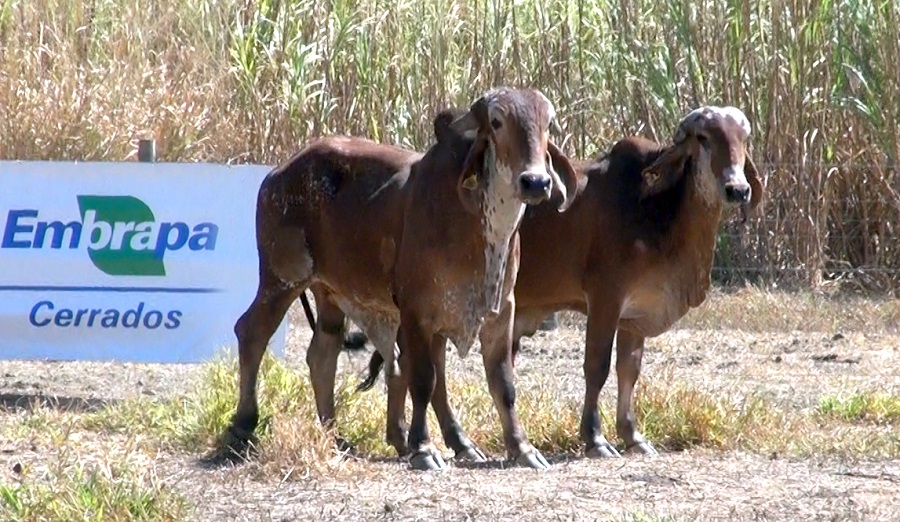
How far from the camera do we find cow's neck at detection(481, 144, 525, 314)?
7387 mm

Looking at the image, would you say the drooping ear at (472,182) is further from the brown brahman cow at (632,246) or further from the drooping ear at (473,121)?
the brown brahman cow at (632,246)

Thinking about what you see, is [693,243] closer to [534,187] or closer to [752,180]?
[752,180]

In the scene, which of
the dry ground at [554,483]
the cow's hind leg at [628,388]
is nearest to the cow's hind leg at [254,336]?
the dry ground at [554,483]

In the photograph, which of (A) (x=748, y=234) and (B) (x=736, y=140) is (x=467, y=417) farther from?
(A) (x=748, y=234)

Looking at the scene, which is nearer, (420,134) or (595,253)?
(595,253)

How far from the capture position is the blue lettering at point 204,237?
10.4m

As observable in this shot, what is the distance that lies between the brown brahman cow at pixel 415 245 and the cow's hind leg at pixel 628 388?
2.59 ft

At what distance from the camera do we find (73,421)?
8.66 meters

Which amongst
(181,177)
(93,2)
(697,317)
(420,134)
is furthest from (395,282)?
(93,2)

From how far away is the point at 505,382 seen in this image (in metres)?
7.68

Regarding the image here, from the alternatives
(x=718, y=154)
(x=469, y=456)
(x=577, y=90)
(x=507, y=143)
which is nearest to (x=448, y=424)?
(x=469, y=456)

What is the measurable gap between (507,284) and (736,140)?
1.41 metres

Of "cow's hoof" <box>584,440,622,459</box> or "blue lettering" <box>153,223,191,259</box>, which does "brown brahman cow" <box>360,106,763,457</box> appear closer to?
"cow's hoof" <box>584,440,622,459</box>

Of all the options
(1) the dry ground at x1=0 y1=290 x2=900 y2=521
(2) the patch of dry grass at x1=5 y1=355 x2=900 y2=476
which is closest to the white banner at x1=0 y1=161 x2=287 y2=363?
(1) the dry ground at x1=0 y1=290 x2=900 y2=521
